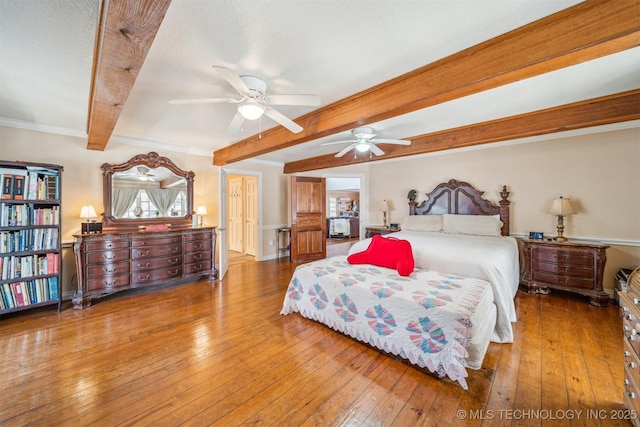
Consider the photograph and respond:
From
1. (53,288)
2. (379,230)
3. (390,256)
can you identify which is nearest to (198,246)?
(53,288)

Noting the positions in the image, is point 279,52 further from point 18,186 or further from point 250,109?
point 18,186

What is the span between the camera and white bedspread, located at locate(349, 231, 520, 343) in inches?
93.8

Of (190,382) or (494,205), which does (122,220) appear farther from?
(494,205)

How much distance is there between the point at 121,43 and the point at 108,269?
3146 millimetres

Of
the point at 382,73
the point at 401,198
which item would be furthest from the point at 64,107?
the point at 401,198

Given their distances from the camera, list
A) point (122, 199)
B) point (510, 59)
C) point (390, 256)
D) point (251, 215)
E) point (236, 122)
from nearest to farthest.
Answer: point (510, 59)
point (236, 122)
point (390, 256)
point (122, 199)
point (251, 215)

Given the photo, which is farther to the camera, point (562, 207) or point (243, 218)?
point (243, 218)

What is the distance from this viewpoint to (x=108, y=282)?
3.31 meters

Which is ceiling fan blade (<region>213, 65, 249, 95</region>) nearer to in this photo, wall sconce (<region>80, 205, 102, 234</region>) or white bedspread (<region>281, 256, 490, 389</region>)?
white bedspread (<region>281, 256, 490, 389</region>)

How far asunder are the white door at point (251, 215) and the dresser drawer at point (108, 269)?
2.70 metres

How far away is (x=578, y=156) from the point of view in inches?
142

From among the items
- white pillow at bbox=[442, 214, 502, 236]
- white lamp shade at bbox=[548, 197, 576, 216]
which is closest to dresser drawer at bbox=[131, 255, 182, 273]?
white pillow at bbox=[442, 214, 502, 236]

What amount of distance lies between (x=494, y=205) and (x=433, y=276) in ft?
8.73

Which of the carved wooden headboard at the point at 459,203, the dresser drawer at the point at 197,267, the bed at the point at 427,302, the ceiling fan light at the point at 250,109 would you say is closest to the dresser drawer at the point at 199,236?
the dresser drawer at the point at 197,267
